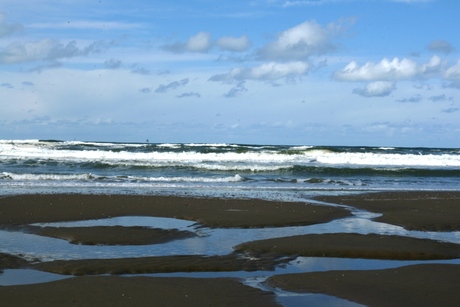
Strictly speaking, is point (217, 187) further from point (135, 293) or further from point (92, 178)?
point (135, 293)

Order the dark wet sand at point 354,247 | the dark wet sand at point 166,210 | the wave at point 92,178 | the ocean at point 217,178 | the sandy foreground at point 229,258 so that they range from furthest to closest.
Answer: the wave at point 92,178
the ocean at point 217,178
the dark wet sand at point 166,210
the dark wet sand at point 354,247
the sandy foreground at point 229,258

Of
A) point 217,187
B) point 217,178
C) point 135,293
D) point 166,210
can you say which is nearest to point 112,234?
point 166,210

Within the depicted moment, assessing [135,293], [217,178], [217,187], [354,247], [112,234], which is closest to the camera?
[135,293]

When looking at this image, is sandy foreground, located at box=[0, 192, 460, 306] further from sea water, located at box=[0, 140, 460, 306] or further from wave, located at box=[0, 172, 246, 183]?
wave, located at box=[0, 172, 246, 183]

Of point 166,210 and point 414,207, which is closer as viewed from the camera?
point 166,210

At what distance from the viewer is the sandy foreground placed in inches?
284

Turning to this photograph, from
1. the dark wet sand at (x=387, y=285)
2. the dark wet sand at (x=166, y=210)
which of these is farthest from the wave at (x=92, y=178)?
the dark wet sand at (x=387, y=285)

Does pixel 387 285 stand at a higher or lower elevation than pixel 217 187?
lower

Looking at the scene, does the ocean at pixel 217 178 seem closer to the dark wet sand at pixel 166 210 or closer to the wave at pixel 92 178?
the wave at pixel 92 178

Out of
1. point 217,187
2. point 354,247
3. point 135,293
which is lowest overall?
point 135,293

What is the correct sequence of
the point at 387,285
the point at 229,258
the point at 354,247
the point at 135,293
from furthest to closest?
1. the point at 354,247
2. the point at 229,258
3. the point at 387,285
4. the point at 135,293

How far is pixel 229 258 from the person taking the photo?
30.8 feet

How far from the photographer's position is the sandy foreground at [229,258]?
7207 millimetres

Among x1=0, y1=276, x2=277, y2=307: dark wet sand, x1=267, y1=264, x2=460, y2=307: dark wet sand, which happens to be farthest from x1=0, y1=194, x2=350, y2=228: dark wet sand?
x1=0, y1=276, x2=277, y2=307: dark wet sand
